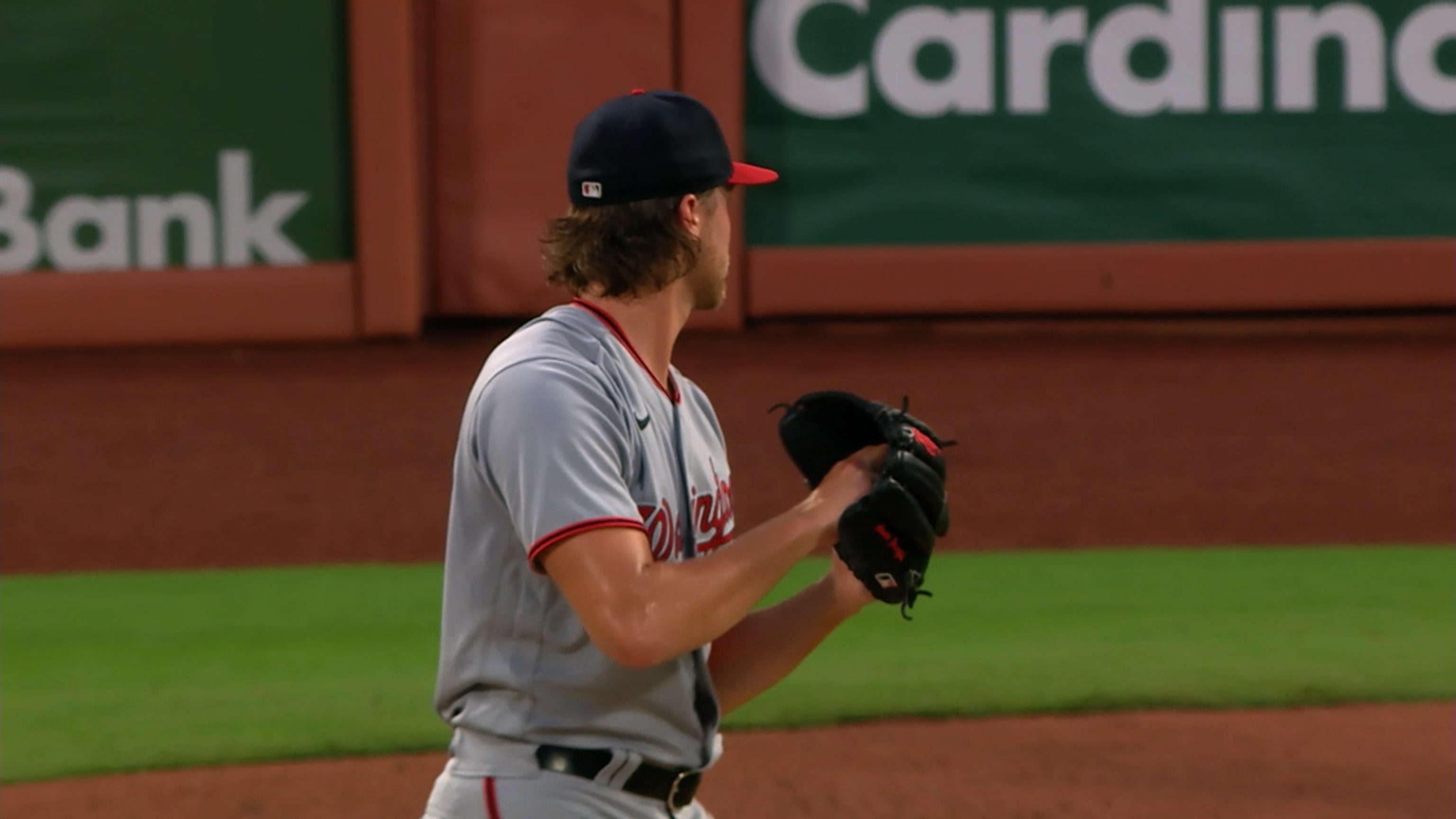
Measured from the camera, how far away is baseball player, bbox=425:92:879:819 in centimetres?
207

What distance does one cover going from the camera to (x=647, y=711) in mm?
2299

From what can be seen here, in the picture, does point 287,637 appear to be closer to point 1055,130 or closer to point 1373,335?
point 1055,130

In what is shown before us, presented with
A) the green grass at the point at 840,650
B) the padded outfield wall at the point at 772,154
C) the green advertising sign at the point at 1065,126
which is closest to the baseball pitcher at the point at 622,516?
the green grass at the point at 840,650

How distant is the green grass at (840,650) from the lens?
5320 millimetres

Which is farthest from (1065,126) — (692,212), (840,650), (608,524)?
(608,524)

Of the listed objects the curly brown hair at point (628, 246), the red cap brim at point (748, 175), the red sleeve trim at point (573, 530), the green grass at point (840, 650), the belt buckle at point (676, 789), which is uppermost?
the red cap brim at point (748, 175)

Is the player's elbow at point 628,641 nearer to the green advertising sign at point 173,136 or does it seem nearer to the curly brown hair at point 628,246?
the curly brown hair at point 628,246

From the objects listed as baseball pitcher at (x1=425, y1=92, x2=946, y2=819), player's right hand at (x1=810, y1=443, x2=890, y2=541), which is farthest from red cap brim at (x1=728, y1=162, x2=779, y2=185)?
player's right hand at (x1=810, y1=443, x2=890, y2=541)

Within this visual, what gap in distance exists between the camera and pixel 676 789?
2371 mm

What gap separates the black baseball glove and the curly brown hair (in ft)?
0.84

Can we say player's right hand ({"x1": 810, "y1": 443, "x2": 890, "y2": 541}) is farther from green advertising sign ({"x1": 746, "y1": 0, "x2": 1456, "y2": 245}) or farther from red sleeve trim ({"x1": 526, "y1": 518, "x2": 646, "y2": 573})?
green advertising sign ({"x1": 746, "y1": 0, "x2": 1456, "y2": 245})

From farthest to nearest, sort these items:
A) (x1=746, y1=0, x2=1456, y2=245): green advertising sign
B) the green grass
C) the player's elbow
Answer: (x1=746, y1=0, x2=1456, y2=245): green advertising sign < the green grass < the player's elbow

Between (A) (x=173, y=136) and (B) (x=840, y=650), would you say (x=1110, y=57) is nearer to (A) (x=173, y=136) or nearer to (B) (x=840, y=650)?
(B) (x=840, y=650)

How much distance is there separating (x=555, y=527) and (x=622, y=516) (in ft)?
0.26
